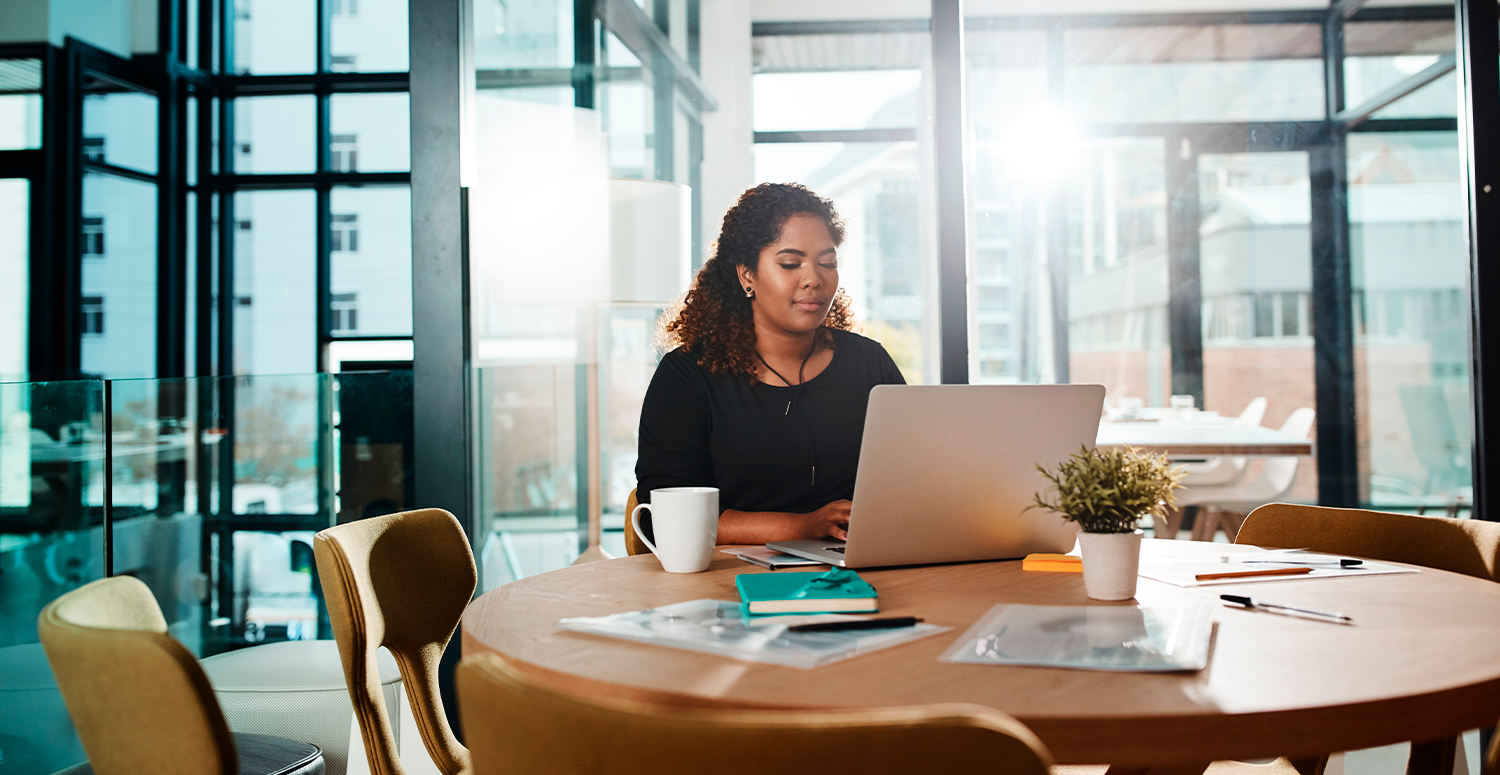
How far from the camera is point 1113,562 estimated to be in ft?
3.78

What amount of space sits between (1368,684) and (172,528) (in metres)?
3.08

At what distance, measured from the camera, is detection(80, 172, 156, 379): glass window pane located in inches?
248

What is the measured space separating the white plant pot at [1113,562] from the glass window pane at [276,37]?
23.4 feet

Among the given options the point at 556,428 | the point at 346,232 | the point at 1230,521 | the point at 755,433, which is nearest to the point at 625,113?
the point at 556,428

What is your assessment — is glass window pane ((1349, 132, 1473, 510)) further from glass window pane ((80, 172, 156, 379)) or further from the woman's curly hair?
glass window pane ((80, 172, 156, 379))

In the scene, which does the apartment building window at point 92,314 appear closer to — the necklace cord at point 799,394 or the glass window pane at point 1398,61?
the necklace cord at point 799,394

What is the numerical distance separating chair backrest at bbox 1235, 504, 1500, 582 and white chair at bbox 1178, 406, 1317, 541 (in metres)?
1.11

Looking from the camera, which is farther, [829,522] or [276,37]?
[276,37]

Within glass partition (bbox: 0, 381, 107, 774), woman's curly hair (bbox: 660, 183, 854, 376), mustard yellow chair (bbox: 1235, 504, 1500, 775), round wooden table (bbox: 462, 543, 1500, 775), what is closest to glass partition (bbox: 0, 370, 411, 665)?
glass partition (bbox: 0, 381, 107, 774)

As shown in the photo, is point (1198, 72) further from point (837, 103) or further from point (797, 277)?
point (797, 277)

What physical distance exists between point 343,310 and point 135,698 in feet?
21.5

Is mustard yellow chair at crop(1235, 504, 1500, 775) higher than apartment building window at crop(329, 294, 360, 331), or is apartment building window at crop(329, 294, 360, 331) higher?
apartment building window at crop(329, 294, 360, 331)

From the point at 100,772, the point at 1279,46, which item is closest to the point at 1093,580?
the point at 100,772

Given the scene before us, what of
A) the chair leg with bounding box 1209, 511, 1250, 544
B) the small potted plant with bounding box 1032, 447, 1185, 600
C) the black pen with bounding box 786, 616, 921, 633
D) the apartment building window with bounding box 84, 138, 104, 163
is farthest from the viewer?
the apartment building window with bounding box 84, 138, 104, 163
